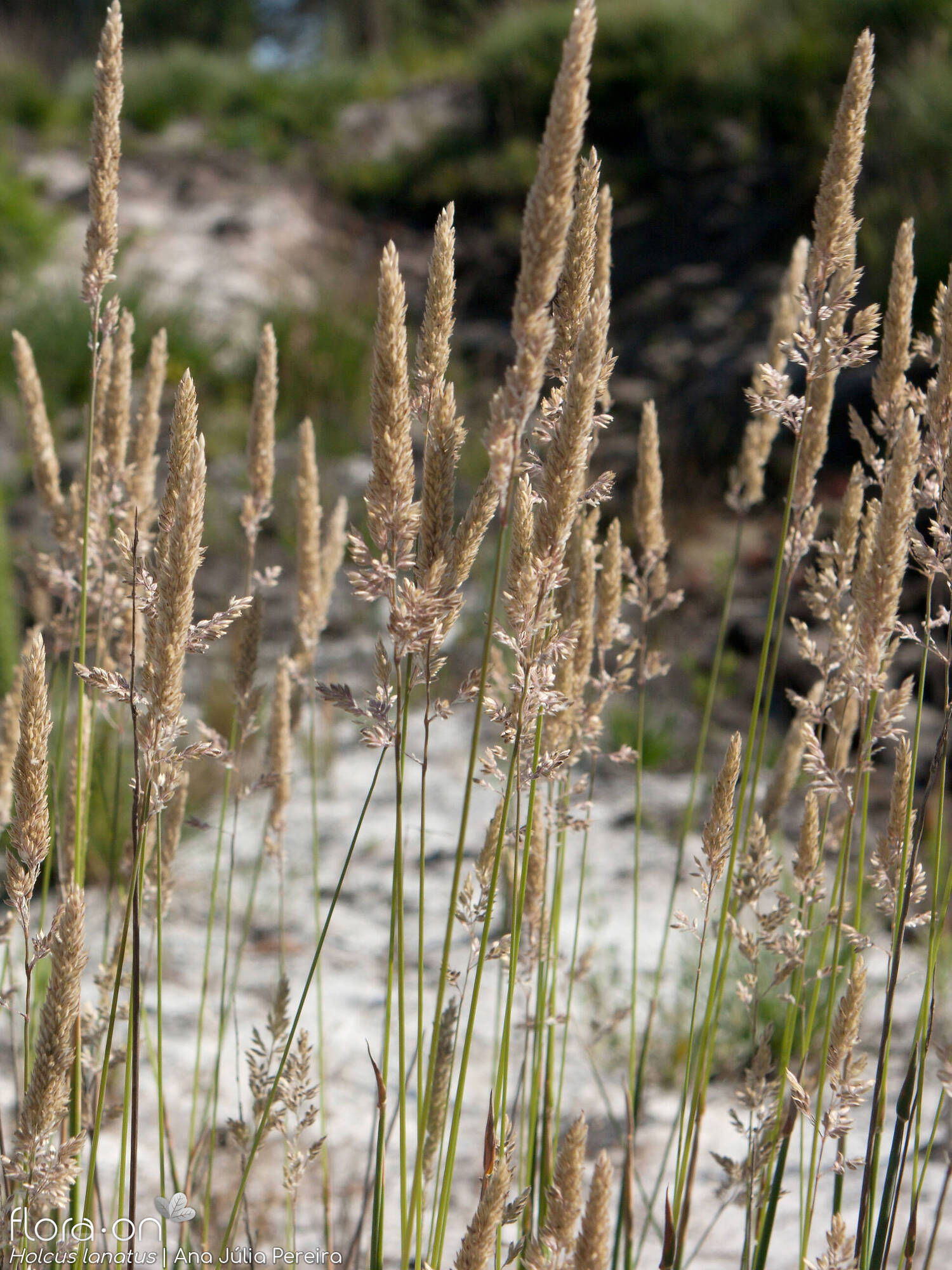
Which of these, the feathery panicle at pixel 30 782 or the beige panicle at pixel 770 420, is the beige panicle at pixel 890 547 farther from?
the feathery panicle at pixel 30 782

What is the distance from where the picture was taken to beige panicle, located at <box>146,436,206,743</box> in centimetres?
76

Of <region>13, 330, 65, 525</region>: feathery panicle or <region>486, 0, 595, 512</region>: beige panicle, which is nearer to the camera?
<region>486, 0, 595, 512</region>: beige panicle

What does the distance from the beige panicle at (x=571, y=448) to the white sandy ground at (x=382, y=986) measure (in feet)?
3.13

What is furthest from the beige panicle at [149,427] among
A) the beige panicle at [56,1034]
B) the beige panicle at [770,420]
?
the beige panicle at [770,420]

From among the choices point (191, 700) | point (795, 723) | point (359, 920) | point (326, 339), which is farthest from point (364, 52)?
point (795, 723)

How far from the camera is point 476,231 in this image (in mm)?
7859

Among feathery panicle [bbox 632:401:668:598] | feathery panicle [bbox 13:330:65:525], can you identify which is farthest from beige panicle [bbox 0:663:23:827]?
feathery panicle [bbox 632:401:668:598]

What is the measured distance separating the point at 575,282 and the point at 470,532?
24 centimetres

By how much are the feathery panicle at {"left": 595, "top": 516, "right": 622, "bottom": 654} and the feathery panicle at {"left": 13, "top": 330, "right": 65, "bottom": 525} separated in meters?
0.69

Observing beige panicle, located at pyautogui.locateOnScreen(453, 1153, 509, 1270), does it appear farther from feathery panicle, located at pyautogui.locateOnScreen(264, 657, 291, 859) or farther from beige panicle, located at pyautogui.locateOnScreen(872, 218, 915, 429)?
beige panicle, located at pyautogui.locateOnScreen(872, 218, 915, 429)

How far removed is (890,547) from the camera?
2.79 ft

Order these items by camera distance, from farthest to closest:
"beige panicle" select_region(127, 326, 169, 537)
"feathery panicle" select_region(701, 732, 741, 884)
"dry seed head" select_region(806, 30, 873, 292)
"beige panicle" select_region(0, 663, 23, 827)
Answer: "beige panicle" select_region(127, 326, 169, 537)
"beige panicle" select_region(0, 663, 23, 827)
"feathery panicle" select_region(701, 732, 741, 884)
"dry seed head" select_region(806, 30, 873, 292)

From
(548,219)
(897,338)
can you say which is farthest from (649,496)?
(548,219)

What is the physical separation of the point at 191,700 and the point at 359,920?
4.49ft
